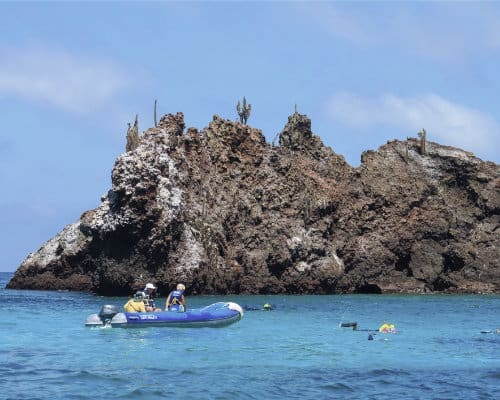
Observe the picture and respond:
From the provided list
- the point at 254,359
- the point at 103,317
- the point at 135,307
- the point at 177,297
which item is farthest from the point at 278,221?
the point at 254,359

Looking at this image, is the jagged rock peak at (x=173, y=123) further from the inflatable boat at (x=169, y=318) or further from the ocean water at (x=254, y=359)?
the inflatable boat at (x=169, y=318)

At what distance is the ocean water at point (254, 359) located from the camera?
72.6 feet

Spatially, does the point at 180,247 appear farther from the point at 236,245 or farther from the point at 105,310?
the point at 105,310

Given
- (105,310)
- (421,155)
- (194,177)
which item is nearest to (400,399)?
(105,310)

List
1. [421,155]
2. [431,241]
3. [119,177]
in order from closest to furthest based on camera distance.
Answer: [119,177], [431,241], [421,155]

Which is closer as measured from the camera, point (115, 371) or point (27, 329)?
point (115, 371)

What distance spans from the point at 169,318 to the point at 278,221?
140ft

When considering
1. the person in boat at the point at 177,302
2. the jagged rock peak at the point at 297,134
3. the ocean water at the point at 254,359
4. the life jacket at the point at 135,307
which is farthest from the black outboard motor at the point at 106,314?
the jagged rock peak at the point at 297,134

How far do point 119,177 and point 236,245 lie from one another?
48.8 ft

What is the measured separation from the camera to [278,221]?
8025cm

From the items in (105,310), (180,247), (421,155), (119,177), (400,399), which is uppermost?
(421,155)

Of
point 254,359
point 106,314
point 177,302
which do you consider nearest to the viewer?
point 254,359

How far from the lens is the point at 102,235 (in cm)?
7125

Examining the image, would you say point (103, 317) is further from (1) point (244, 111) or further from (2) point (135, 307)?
(1) point (244, 111)
